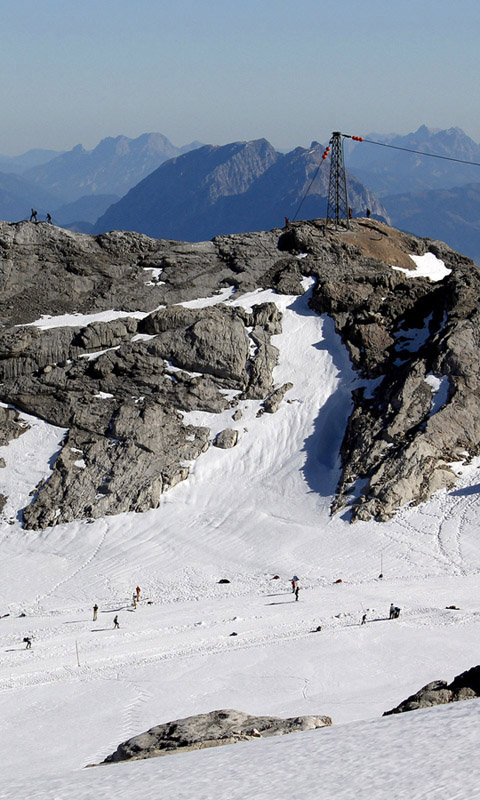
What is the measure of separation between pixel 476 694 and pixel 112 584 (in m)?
24.8

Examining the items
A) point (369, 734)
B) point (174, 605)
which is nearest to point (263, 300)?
point (174, 605)

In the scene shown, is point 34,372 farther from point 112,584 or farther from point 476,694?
point 476,694

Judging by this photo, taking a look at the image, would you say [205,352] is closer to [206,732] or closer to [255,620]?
[255,620]

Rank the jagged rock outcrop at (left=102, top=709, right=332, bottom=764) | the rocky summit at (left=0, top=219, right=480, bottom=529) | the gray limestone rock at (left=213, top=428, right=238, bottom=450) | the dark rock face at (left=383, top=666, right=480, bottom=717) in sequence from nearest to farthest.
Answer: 1. the jagged rock outcrop at (left=102, top=709, right=332, bottom=764)
2. the dark rock face at (left=383, top=666, right=480, bottom=717)
3. the rocky summit at (left=0, top=219, right=480, bottom=529)
4. the gray limestone rock at (left=213, top=428, right=238, bottom=450)

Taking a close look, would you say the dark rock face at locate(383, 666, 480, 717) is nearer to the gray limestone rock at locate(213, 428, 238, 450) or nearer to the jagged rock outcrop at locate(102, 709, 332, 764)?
the jagged rock outcrop at locate(102, 709, 332, 764)

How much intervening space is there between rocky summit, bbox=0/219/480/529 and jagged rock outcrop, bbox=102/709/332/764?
24.8 m

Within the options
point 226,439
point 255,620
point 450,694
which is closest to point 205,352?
point 226,439

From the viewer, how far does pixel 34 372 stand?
54.7 metres

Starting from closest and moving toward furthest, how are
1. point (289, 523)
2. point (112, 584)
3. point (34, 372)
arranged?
point (112, 584), point (289, 523), point (34, 372)

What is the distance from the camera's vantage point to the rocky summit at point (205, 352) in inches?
1871

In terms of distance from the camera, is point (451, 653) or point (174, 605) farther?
point (174, 605)

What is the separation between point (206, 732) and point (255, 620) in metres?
15.7

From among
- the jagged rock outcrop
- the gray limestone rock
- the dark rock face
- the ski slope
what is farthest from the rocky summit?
the jagged rock outcrop

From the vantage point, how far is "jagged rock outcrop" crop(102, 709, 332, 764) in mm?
18703
